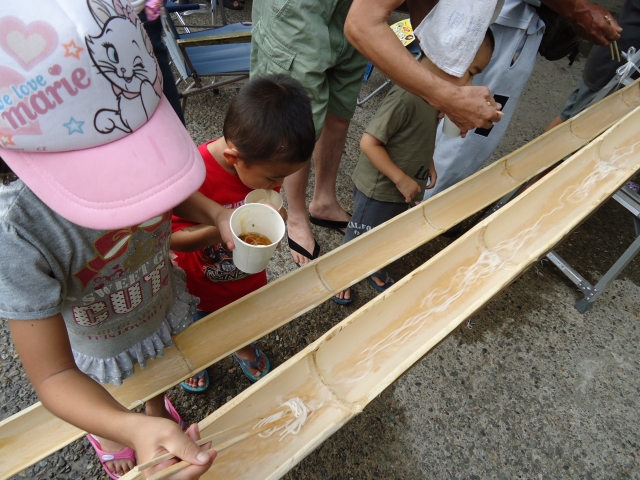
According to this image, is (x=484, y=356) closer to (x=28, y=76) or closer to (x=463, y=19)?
(x=463, y=19)

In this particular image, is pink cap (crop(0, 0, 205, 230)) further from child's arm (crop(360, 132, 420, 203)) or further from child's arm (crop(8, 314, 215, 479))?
child's arm (crop(360, 132, 420, 203))

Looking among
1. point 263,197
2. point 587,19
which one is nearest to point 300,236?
point 263,197

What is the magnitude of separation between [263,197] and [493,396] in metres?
1.70

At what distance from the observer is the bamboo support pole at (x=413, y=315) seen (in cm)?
103

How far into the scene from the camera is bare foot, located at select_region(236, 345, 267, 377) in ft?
6.08

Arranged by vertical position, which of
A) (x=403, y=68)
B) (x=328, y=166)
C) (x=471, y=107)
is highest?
(x=403, y=68)

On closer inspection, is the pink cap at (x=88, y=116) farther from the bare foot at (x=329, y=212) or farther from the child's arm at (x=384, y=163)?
the bare foot at (x=329, y=212)

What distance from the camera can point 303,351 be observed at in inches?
45.9

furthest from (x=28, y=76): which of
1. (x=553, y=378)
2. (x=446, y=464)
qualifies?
(x=553, y=378)

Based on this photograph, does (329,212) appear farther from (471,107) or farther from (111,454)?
(111,454)

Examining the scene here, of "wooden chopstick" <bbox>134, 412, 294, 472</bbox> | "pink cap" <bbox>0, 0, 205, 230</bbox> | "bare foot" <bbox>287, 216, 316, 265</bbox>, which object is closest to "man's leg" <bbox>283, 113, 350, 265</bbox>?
"bare foot" <bbox>287, 216, 316, 265</bbox>

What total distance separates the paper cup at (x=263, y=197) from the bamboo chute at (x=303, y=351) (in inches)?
11.5

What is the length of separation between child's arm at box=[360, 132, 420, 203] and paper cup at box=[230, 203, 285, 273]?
0.84 m

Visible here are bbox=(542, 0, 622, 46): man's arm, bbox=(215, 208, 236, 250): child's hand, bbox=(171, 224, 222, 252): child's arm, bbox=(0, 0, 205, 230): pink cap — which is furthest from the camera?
bbox=(542, 0, 622, 46): man's arm
